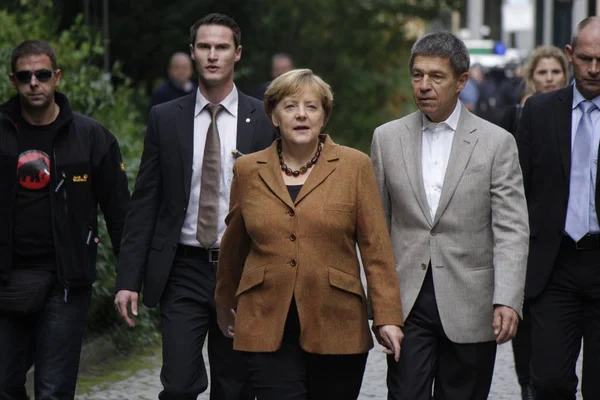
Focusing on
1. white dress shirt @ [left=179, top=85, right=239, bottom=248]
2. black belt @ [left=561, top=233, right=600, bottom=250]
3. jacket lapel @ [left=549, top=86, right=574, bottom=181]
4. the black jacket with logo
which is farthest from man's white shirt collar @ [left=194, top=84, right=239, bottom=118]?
black belt @ [left=561, top=233, right=600, bottom=250]

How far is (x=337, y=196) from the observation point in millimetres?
5180

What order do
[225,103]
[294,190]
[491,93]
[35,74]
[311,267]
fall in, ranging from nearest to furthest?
[311,267] < [294,190] < [225,103] < [35,74] < [491,93]

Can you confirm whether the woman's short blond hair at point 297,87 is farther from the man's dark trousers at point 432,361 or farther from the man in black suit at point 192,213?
the man in black suit at point 192,213

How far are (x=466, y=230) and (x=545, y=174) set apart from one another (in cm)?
99

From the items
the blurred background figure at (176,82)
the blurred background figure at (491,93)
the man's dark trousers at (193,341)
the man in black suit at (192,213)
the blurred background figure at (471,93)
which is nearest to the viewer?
the man's dark trousers at (193,341)

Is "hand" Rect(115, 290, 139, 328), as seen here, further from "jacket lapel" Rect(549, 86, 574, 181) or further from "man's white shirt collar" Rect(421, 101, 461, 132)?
"jacket lapel" Rect(549, 86, 574, 181)

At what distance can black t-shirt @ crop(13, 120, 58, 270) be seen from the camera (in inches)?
247

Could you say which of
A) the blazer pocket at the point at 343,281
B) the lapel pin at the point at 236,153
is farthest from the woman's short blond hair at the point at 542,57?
the blazer pocket at the point at 343,281

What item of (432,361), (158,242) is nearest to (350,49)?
(158,242)

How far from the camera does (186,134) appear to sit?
6.25 m

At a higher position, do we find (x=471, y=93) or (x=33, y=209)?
(x=33, y=209)

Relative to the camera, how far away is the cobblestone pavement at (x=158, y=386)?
8.59 m

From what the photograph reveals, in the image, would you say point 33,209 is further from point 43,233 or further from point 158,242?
point 158,242

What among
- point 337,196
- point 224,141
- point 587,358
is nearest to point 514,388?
point 587,358
